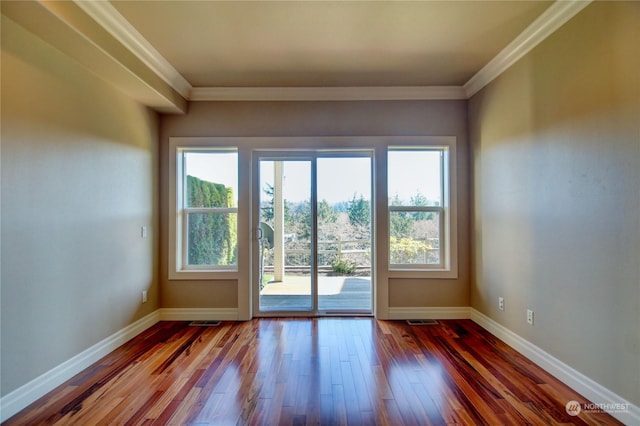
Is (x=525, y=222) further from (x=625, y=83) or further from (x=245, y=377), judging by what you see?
(x=245, y=377)

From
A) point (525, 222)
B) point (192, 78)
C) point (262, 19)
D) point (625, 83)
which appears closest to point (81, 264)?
point (192, 78)

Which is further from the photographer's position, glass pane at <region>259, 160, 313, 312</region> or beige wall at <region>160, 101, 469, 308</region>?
glass pane at <region>259, 160, 313, 312</region>

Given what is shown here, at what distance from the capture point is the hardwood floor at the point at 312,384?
178cm

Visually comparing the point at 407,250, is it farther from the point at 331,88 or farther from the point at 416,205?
the point at 331,88

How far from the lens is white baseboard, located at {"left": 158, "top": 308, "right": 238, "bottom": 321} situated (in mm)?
3445

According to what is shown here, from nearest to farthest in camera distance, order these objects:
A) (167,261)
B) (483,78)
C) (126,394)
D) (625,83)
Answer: (625,83), (126,394), (483,78), (167,261)

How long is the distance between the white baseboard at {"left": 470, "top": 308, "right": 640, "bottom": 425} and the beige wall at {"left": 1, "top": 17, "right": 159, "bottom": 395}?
12.1 ft

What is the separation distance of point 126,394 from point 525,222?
339 cm

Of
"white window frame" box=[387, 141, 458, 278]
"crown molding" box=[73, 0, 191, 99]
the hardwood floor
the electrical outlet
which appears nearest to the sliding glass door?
"white window frame" box=[387, 141, 458, 278]

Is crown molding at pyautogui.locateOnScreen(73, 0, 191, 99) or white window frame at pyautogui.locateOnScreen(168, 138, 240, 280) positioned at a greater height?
crown molding at pyautogui.locateOnScreen(73, 0, 191, 99)

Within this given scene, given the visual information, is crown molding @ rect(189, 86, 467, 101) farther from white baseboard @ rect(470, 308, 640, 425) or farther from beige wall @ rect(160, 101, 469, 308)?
white baseboard @ rect(470, 308, 640, 425)

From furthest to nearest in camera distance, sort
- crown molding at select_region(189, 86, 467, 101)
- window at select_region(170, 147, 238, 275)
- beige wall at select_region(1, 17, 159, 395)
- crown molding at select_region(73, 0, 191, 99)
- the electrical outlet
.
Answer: window at select_region(170, 147, 238, 275)
crown molding at select_region(189, 86, 467, 101)
the electrical outlet
crown molding at select_region(73, 0, 191, 99)
beige wall at select_region(1, 17, 159, 395)

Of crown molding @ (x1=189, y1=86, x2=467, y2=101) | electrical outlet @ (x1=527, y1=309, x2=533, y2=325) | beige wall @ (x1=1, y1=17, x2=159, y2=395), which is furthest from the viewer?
crown molding @ (x1=189, y1=86, x2=467, y2=101)

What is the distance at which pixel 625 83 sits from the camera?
1710 mm
